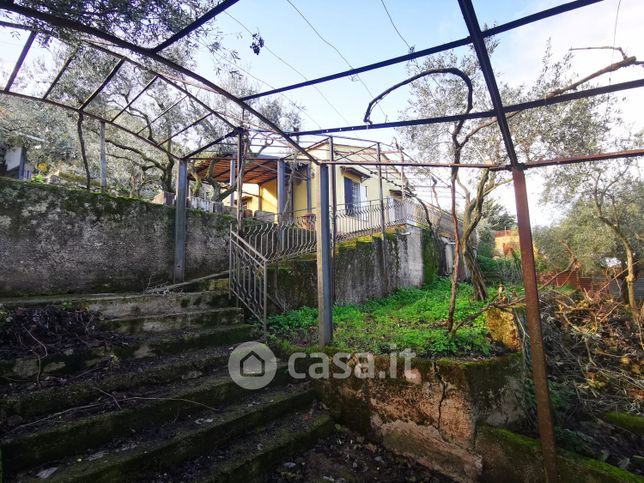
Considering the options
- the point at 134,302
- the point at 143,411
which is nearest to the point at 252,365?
the point at 143,411

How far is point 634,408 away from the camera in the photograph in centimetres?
343

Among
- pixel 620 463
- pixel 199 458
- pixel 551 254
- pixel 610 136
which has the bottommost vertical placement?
pixel 620 463

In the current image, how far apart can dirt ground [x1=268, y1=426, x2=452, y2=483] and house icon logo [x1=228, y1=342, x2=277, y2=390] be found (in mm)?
882

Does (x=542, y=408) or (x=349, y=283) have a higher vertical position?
(x=349, y=283)

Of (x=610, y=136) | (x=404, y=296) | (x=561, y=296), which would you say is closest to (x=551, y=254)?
(x=610, y=136)

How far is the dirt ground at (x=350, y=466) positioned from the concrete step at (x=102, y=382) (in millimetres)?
1343

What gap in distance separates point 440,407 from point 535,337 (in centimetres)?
101

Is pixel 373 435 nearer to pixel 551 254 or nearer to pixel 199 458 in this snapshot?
pixel 199 458

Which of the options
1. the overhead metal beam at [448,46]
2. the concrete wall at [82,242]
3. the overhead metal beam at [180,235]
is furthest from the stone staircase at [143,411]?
the overhead metal beam at [448,46]

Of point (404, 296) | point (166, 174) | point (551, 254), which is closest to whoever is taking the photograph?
point (404, 296)

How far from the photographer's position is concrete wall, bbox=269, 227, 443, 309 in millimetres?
5461

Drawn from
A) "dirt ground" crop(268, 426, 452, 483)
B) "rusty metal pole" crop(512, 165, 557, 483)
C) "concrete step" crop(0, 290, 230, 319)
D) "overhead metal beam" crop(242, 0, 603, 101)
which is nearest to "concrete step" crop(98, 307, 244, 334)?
"concrete step" crop(0, 290, 230, 319)

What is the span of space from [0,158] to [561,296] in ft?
48.8

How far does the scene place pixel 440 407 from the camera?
266cm
